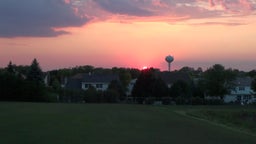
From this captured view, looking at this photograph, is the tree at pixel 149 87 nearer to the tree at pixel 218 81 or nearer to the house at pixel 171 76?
the tree at pixel 218 81

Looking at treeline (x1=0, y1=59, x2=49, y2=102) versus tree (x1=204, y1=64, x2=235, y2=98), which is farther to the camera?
tree (x1=204, y1=64, x2=235, y2=98)

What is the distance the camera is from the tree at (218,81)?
373 feet

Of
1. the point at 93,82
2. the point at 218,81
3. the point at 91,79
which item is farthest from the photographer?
the point at 91,79

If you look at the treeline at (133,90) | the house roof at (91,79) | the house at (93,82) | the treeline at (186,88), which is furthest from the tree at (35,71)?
the house roof at (91,79)

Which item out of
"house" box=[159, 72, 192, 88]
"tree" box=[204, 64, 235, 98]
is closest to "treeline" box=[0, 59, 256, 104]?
"tree" box=[204, 64, 235, 98]

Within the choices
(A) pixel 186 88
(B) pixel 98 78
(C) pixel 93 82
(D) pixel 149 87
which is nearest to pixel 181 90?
(A) pixel 186 88

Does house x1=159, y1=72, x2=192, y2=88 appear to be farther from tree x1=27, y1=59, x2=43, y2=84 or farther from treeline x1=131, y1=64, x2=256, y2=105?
tree x1=27, y1=59, x2=43, y2=84

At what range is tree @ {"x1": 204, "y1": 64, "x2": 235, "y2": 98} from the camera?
373 ft

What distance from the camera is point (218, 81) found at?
113625mm

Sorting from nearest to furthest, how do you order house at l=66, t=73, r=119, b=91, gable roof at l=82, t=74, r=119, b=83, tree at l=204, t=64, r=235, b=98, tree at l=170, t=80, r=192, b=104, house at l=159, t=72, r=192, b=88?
1. tree at l=170, t=80, r=192, b=104
2. tree at l=204, t=64, r=235, b=98
3. house at l=159, t=72, r=192, b=88
4. house at l=66, t=73, r=119, b=91
5. gable roof at l=82, t=74, r=119, b=83

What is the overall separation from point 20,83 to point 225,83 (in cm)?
4927

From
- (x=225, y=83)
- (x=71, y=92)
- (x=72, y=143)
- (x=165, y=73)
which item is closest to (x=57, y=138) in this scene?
(x=72, y=143)

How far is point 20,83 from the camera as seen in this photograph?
83.1m

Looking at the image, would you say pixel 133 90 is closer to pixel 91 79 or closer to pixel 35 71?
pixel 35 71
